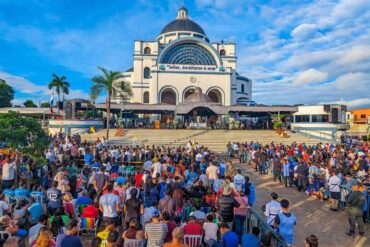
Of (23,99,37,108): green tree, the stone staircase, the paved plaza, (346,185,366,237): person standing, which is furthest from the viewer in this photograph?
(23,99,37,108): green tree

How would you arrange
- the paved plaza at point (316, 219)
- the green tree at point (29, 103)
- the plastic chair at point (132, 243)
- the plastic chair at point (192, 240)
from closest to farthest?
1. the plastic chair at point (132, 243)
2. the plastic chair at point (192, 240)
3. the paved plaza at point (316, 219)
4. the green tree at point (29, 103)

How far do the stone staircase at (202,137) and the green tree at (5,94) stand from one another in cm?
3823

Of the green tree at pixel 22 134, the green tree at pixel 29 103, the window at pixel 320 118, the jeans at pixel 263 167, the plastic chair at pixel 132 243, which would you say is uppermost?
the green tree at pixel 29 103

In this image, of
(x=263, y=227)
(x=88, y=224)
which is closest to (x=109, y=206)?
(x=88, y=224)

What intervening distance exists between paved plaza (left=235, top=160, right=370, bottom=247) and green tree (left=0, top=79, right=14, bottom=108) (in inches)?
2263

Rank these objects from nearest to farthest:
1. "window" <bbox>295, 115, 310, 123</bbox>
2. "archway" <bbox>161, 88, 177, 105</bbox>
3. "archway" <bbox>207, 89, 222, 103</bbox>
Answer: "window" <bbox>295, 115, 310, 123</bbox>, "archway" <bbox>207, 89, 222, 103</bbox>, "archway" <bbox>161, 88, 177, 105</bbox>

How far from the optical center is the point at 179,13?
61.9m

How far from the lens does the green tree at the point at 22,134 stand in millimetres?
7812

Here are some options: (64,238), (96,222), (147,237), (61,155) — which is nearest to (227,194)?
(147,237)

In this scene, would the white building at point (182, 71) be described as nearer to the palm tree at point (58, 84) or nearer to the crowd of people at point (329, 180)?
the palm tree at point (58, 84)

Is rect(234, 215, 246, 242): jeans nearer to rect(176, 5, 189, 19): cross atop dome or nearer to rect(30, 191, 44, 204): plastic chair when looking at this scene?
rect(30, 191, 44, 204): plastic chair

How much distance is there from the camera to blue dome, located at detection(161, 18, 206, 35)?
181ft

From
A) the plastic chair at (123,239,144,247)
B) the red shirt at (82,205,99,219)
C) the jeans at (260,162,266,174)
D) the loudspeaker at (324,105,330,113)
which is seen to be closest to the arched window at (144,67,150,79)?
the loudspeaker at (324,105,330,113)

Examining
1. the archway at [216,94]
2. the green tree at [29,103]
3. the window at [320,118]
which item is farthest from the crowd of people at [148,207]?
the green tree at [29,103]
